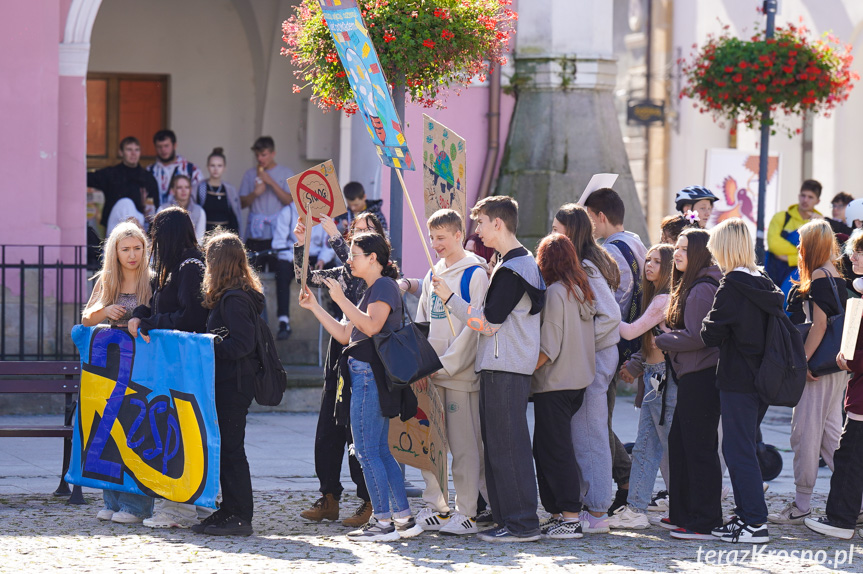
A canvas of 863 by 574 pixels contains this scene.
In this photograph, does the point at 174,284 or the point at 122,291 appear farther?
the point at 122,291

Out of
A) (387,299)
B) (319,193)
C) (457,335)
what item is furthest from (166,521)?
(319,193)

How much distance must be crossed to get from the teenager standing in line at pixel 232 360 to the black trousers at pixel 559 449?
146 centimetres

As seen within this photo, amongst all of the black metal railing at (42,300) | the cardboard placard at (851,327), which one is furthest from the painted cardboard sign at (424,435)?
the black metal railing at (42,300)

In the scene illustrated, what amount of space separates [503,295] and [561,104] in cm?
688

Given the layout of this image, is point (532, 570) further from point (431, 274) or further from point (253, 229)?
point (253, 229)

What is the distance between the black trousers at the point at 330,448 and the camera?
6.88 meters

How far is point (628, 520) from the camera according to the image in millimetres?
6793

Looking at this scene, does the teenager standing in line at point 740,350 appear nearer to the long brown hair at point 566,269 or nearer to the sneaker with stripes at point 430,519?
the long brown hair at point 566,269

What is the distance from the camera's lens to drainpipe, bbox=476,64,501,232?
12820 millimetres

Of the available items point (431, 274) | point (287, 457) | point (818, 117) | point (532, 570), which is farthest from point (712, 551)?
point (818, 117)

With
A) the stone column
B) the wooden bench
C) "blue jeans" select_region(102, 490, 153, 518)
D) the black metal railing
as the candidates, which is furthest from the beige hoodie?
the stone column

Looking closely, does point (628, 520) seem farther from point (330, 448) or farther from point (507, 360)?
point (330, 448)

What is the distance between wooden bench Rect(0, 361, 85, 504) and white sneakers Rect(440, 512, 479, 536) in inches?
83.8

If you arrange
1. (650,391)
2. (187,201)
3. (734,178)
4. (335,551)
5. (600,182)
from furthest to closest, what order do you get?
(734,178) → (187,201) → (600,182) → (650,391) → (335,551)
